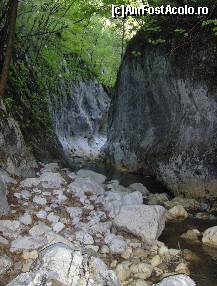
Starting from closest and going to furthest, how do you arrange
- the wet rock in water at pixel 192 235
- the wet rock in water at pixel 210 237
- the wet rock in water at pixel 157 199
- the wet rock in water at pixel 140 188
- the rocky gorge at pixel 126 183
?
the rocky gorge at pixel 126 183
the wet rock in water at pixel 210 237
the wet rock in water at pixel 192 235
the wet rock in water at pixel 157 199
the wet rock in water at pixel 140 188

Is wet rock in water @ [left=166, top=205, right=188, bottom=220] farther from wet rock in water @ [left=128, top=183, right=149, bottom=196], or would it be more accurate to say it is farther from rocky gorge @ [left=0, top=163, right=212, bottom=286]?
wet rock in water @ [left=128, top=183, right=149, bottom=196]

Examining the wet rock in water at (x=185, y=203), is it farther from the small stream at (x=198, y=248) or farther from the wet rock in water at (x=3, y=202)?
the wet rock in water at (x=3, y=202)

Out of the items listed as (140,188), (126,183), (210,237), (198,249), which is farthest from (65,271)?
(126,183)

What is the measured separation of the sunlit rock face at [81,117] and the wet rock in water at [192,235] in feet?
29.8

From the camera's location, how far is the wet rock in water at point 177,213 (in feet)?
27.1

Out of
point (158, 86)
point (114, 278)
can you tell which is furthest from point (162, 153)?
point (114, 278)

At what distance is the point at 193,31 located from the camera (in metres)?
10.2

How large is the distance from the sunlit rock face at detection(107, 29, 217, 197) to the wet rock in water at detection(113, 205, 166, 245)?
11.0ft

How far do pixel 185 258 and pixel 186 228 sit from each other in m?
1.62

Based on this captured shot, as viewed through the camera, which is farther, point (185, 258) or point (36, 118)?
point (36, 118)

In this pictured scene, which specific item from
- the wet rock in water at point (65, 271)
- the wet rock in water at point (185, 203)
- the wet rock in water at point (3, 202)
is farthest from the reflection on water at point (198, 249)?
the wet rock in water at point (3, 202)

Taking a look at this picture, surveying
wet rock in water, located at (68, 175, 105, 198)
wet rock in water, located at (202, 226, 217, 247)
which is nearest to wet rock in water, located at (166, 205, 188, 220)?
wet rock in water, located at (202, 226, 217, 247)

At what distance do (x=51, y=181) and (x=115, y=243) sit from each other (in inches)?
105

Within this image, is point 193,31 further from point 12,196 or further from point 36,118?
point 12,196
